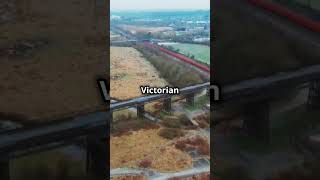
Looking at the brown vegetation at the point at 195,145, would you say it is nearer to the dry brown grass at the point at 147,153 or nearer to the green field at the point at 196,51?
the dry brown grass at the point at 147,153

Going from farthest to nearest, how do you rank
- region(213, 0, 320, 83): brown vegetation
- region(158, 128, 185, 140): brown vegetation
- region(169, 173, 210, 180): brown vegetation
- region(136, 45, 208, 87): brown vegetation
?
region(213, 0, 320, 83): brown vegetation, region(136, 45, 208, 87): brown vegetation, region(158, 128, 185, 140): brown vegetation, region(169, 173, 210, 180): brown vegetation

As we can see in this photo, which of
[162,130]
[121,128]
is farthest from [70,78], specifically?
[162,130]

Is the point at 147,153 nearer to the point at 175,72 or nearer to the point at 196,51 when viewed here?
the point at 175,72

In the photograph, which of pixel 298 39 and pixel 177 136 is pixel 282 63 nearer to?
pixel 298 39

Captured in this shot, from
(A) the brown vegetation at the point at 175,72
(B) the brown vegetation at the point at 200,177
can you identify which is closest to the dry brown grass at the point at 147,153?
(B) the brown vegetation at the point at 200,177

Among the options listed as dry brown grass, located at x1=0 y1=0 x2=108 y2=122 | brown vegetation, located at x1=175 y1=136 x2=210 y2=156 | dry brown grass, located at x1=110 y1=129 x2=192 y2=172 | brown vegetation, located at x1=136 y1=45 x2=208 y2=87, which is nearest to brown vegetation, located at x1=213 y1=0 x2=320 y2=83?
brown vegetation, located at x1=136 y1=45 x2=208 y2=87

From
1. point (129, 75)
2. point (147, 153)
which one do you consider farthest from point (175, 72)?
point (147, 153)

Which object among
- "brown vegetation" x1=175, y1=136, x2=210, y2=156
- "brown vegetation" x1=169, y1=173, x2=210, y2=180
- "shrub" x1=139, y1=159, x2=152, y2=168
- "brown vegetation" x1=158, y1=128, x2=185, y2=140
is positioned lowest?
"brown vegetation" x1=169, y1=173, x2=210, y2=180

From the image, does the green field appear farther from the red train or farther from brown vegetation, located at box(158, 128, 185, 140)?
brown vegetation, located at box(158, 128, 185, 140)

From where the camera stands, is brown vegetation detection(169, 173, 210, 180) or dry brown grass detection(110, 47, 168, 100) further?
dry brown grass detection(110, 47, 168, 100)
